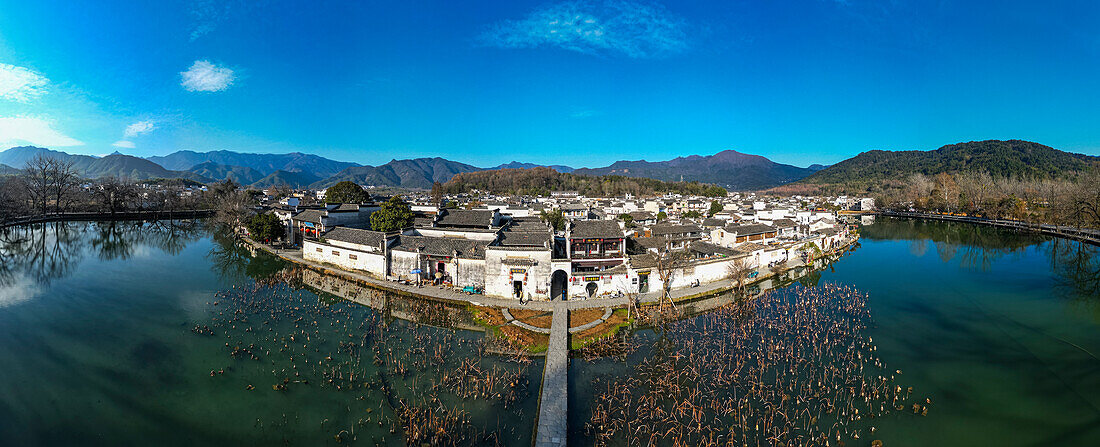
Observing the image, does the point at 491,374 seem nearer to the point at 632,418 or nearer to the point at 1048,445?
the point at 632,418

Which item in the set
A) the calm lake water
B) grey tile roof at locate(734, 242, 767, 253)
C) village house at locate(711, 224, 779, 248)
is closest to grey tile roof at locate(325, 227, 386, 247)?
the calm lake water

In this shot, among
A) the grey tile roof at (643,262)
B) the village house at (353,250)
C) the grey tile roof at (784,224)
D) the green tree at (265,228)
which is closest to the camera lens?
the grey tile roof at (643,262)

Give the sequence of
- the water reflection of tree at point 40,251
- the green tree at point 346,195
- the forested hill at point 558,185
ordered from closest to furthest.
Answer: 1. the water reflection of tree at point 40,251
2. the green tree at point 346,195
3. the forested hill at point 558,185

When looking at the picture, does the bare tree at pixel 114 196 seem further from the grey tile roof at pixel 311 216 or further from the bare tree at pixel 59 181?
the grey tile roof at pixel 311 216

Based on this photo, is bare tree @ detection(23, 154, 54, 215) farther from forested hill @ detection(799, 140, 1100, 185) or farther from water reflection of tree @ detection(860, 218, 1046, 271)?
forested hill @ detection(799, 140, 1100, 185)

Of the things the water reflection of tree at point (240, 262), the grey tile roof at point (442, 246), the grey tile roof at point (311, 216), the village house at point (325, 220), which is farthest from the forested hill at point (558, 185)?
the grey tile roof at point (442, 246)

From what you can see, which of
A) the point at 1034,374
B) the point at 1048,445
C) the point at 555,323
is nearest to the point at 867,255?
the point at 1034,374

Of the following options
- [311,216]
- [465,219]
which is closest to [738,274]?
[465,219]
